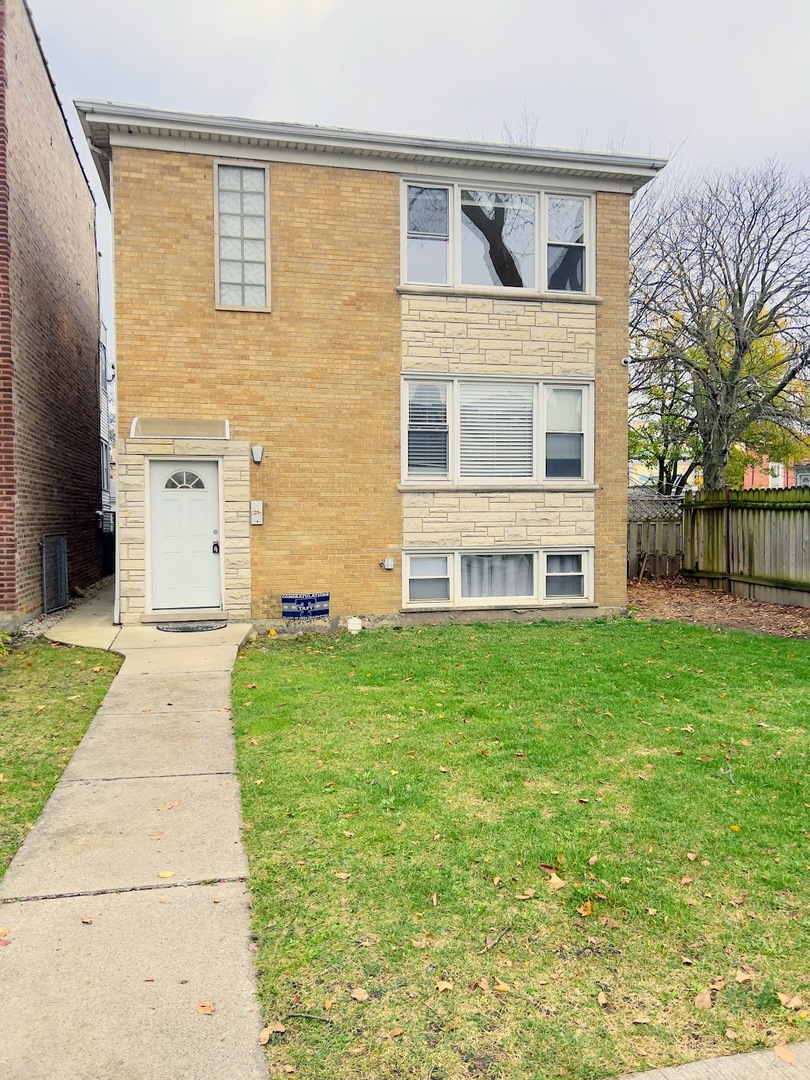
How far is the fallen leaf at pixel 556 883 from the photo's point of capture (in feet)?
11.1

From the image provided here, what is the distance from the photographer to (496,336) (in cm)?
1091

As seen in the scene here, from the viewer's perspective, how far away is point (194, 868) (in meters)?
3.61

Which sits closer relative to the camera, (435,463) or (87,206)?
(435,463)

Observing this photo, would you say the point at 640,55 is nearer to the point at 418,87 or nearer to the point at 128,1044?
the point at 418,87

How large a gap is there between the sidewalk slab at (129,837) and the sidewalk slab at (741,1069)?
207cm

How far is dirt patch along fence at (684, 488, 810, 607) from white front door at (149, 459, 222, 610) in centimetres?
953

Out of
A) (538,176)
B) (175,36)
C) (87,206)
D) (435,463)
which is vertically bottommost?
(435,463)

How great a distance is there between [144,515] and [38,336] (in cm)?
355

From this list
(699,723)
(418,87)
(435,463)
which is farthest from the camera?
(418,87)

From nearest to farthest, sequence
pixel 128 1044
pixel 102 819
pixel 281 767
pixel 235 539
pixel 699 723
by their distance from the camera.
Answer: pixel 128 1044 < pixel 102 819 < pixel 281 767 < pixel 699 723 < pixel 235 539

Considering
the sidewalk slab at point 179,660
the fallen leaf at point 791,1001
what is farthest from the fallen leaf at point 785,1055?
the sidewalk slab at point 179,660

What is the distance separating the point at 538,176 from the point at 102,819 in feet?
34.5

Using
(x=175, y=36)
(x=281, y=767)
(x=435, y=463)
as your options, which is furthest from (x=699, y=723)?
(x=175, y=36)

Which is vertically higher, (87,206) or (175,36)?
(175,36)
